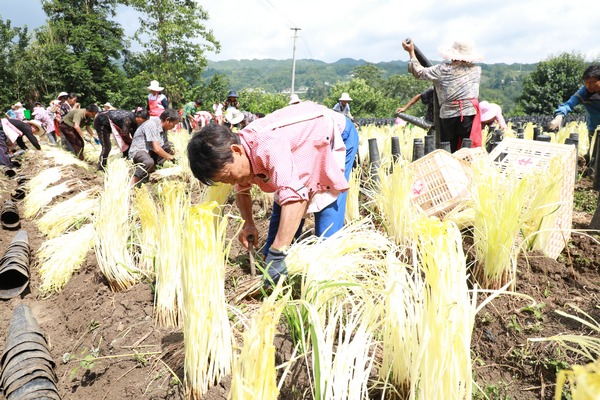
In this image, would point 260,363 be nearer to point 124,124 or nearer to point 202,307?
point 202,307

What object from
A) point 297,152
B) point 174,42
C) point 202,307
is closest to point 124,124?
point 297,152

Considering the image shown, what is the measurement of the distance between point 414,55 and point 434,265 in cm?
325

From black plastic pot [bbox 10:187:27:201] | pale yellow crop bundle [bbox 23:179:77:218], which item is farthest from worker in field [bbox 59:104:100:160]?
pale yellow crop bundle [bbox 23:179:77:218]

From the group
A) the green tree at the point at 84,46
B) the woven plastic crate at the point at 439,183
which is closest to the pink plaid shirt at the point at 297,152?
the woven plastic crate at the point at 439,183

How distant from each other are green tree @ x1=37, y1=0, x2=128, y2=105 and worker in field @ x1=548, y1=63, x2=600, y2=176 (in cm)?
2539

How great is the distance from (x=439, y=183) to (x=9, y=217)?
515 centimetres

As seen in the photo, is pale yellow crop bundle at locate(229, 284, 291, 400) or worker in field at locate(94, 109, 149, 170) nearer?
pale yellow crop bundle at locate(229, 284, 291, 400)

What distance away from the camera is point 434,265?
120cm

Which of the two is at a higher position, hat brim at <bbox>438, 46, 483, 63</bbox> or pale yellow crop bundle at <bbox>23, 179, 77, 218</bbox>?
hat brim at <bbox>438, 46, 483, 63</bbox>

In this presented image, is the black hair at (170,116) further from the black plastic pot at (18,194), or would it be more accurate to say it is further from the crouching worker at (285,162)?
the crouching worker at (285,162)

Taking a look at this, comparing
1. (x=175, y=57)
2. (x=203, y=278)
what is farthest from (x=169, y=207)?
(x=175, y=57)

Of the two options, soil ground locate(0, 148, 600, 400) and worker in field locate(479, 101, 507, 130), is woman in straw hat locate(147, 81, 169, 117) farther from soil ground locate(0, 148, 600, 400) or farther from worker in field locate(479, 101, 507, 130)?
worker in field locate(479, 101, 507, 130)

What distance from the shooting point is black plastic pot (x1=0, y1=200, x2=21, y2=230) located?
473cm

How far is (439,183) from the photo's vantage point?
294cm
